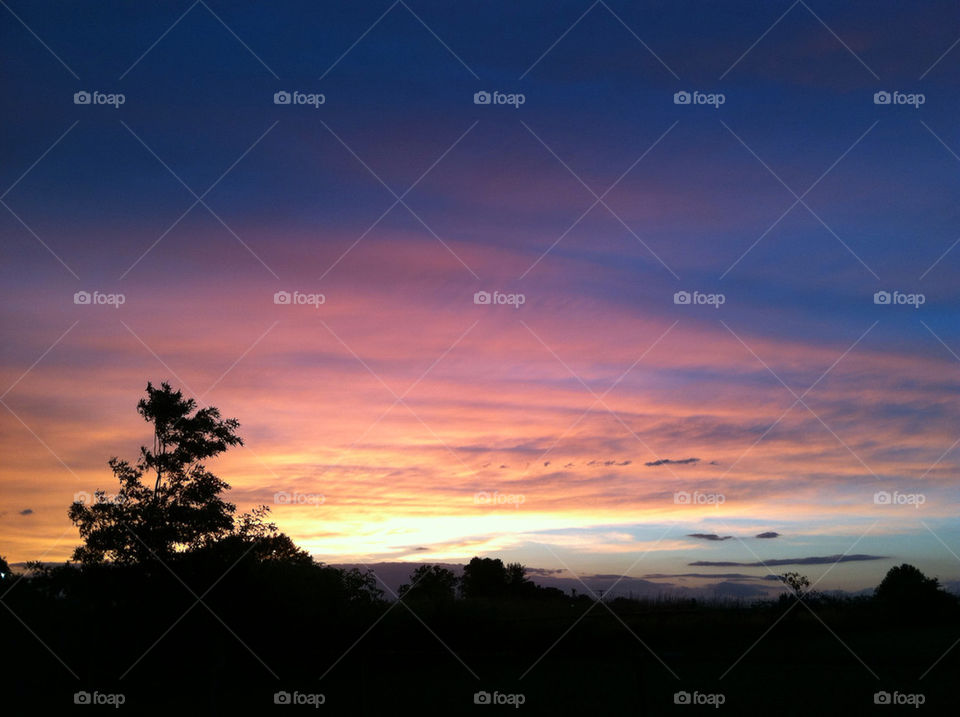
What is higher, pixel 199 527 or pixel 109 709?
pixel 199 527

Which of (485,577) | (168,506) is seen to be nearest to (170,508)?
(168,506)

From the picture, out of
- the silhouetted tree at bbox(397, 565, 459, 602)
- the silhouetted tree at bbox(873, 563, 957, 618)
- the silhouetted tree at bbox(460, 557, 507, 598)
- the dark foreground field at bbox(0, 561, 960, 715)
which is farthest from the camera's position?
the silhouetted tree at bbox(460, 557, 507, 598)

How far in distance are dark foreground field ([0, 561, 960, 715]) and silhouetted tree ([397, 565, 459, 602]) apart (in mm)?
1475

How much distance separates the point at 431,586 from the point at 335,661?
12799 millimetres

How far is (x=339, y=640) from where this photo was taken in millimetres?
20344

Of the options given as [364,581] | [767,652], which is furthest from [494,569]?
[767,652]

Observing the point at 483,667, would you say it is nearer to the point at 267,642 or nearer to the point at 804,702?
the point at 267,642

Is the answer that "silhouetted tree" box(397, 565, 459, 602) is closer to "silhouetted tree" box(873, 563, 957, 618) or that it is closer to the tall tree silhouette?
the tall tree silhouette

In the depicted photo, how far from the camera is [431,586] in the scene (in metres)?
29.0

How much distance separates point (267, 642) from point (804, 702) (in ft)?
36.7

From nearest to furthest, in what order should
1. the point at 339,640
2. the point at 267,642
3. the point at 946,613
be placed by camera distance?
the point at 267,642 → the point at 339,640 → the point at 946,613

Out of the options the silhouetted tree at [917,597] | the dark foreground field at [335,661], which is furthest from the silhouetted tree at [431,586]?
the silhouetted tree at [917,597]

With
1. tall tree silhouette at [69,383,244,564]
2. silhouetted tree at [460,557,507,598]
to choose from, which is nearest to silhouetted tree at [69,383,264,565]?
tall tree silhouette at [69,383,244,564]

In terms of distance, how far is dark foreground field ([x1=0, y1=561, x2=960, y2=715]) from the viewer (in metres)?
14.4
